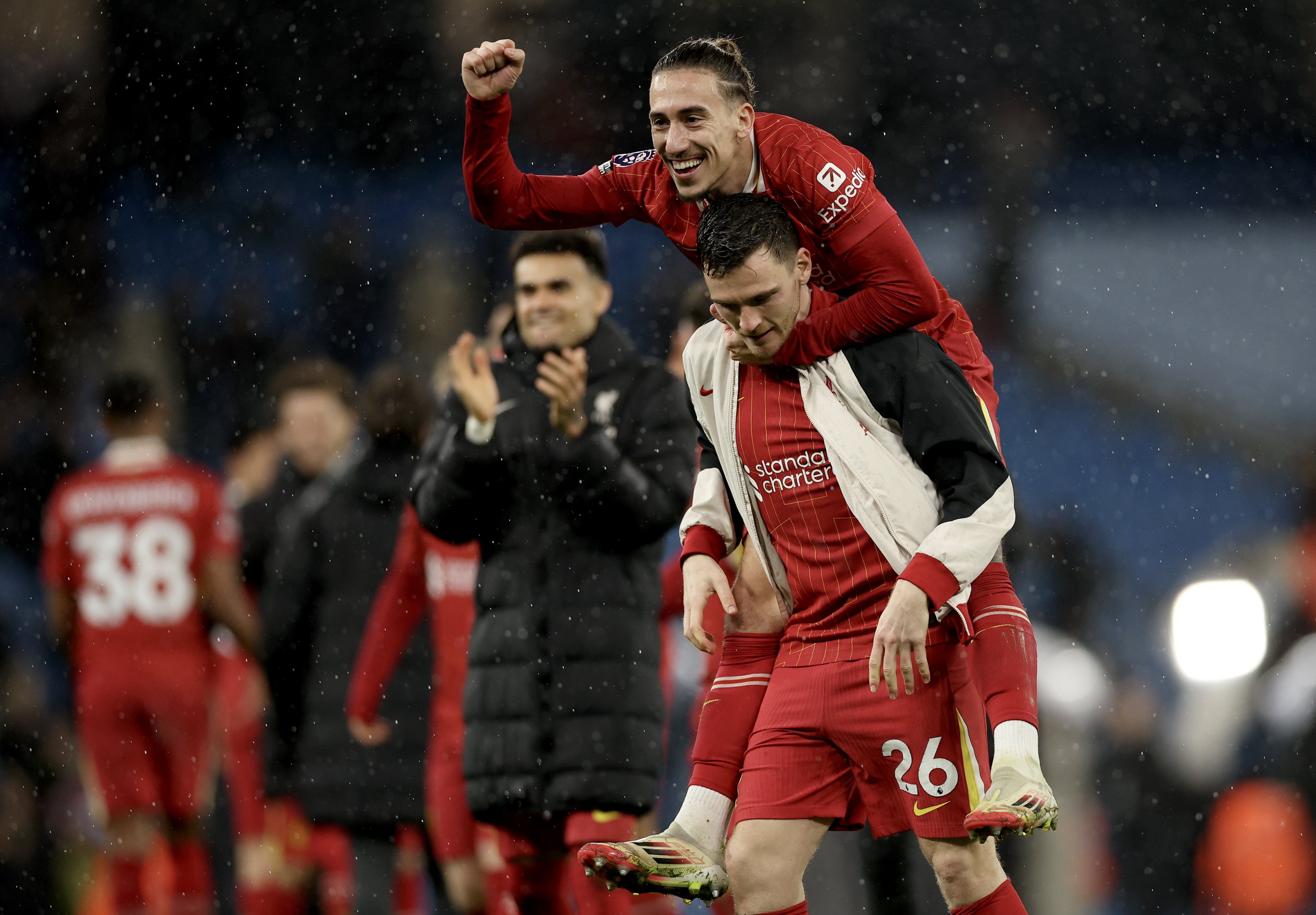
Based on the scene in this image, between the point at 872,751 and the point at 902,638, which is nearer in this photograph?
the point at 902,638

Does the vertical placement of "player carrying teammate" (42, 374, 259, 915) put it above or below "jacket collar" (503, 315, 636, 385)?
below

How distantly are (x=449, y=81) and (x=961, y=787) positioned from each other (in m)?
8.59

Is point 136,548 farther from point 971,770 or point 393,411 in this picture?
point 971,770

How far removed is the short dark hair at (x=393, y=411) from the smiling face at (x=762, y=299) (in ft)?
7.35

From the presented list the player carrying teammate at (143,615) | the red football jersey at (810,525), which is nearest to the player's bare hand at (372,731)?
the player carrying teammate at (143,615)

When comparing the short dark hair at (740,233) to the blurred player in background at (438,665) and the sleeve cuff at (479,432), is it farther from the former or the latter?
the blurred player in background at (438,665)

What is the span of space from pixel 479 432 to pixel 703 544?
3.85 feet

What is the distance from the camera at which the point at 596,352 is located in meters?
3.79

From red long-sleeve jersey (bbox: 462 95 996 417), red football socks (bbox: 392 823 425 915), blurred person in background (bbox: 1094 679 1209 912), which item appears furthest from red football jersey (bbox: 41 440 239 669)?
blurred person in background (bbox: 1094 679 1209 912)

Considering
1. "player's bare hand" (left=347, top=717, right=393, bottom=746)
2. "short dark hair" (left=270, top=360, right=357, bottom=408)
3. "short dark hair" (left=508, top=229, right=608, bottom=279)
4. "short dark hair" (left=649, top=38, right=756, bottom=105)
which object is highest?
"short dark hair" (left=649, top=38, right=756, bottom=105)

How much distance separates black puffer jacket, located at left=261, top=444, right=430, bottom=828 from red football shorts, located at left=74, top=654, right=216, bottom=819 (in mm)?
651

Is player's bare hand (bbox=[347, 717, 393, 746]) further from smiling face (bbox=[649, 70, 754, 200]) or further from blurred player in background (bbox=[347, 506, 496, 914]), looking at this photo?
smiling face (bbox=[649, 70, 754, 200])

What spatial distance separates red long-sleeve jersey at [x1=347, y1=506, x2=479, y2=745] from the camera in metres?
4.39

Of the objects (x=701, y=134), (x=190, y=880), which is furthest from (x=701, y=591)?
(x=190, y=880)
